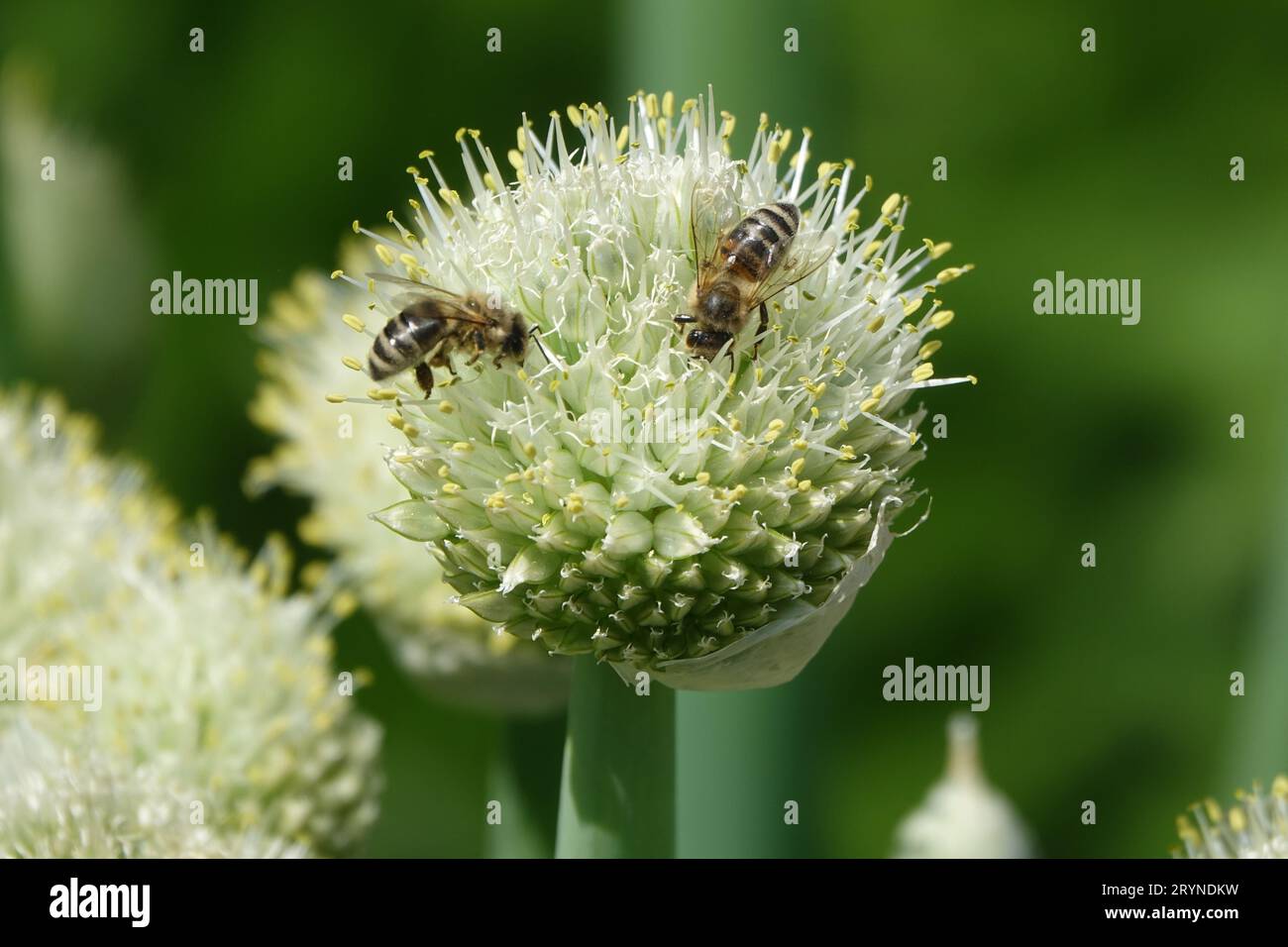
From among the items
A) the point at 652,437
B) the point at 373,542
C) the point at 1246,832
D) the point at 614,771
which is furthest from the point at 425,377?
the point at 1246,832

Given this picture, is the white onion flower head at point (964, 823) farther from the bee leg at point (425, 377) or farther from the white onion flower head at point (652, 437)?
the bee leg at point (425, 377)

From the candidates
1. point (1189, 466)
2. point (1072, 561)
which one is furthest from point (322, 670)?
point (1189, 466)

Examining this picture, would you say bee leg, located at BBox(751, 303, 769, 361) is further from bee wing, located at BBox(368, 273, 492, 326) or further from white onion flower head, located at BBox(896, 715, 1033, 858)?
white onion flower head, located at BBox(896, 715, 1033, 858)

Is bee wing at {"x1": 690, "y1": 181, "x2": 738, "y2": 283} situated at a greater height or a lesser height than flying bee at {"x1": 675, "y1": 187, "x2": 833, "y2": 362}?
greater

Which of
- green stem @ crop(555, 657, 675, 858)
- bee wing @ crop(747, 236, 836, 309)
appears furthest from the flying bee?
green stem @ crop(555, 657, 675, 858)

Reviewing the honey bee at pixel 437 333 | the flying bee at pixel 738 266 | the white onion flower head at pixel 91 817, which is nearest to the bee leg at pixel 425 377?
the honey bee at pixel 437 333

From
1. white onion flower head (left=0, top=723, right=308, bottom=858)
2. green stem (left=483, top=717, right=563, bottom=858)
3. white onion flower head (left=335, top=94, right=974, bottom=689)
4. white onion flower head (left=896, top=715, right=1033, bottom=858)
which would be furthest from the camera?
white onion flower head (left=896, top=715, right=1033, bottom=858)
